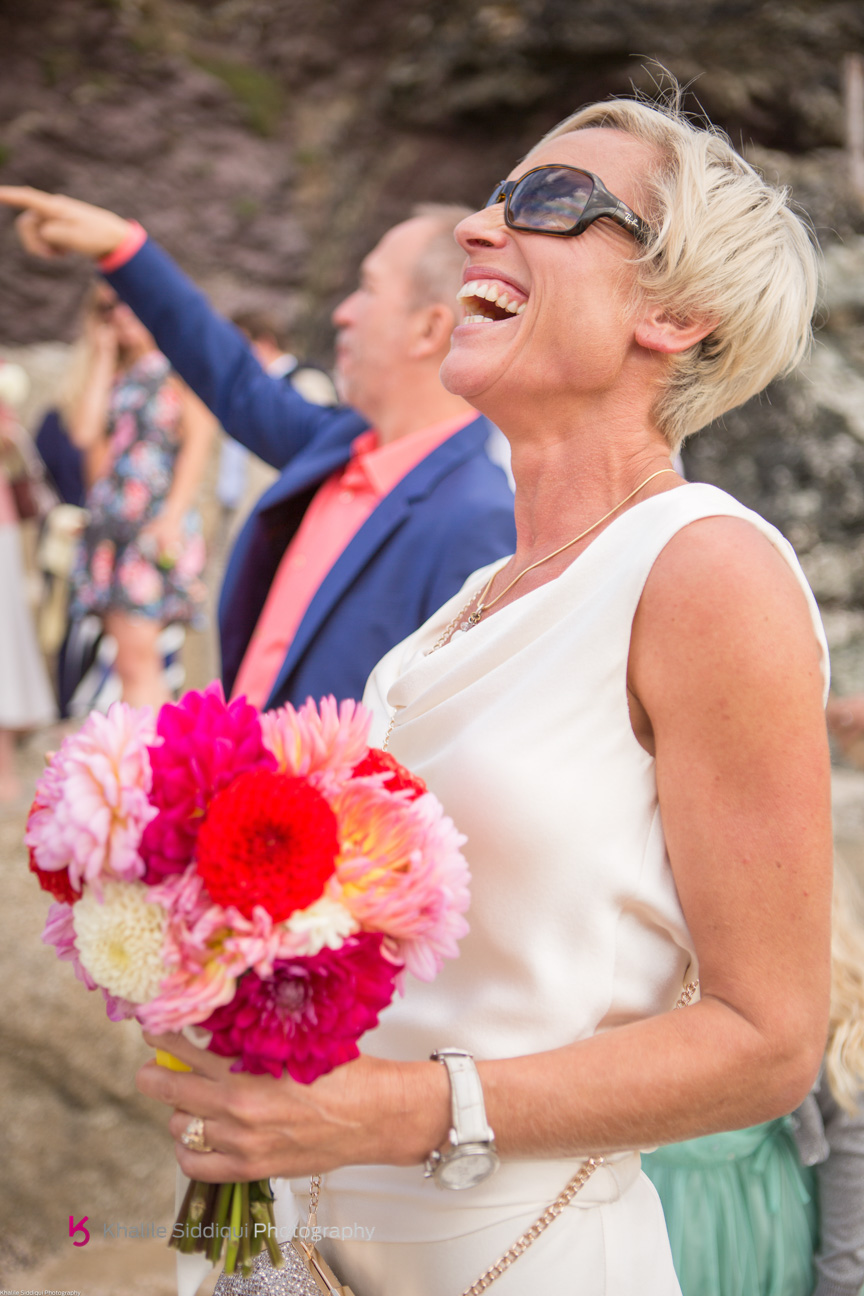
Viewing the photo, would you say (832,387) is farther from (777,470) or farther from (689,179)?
(689,179)

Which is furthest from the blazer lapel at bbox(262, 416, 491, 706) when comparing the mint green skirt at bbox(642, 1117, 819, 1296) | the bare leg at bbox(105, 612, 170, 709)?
the bare leg at bbox(105, 612, 170, 709)

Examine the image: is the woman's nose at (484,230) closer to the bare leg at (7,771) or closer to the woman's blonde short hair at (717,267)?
the woman's blonde short hair at (717,267)

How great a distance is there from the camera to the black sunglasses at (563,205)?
1.35 m

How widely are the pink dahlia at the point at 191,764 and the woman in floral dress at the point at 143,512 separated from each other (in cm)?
476

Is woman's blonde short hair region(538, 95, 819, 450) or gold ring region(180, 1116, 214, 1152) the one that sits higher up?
woman's blonde short hair region(538, 95, 819, 450)

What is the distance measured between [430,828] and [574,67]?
7706 millimetres

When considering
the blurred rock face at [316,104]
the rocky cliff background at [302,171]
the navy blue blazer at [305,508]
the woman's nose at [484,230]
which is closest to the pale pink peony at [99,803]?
the woman's nose at [484,230]

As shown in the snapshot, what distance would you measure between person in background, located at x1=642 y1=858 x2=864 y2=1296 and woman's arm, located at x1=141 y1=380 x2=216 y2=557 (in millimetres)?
4245

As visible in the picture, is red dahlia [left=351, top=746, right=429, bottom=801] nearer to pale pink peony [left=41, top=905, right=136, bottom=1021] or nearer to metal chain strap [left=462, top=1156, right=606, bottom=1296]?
pale pink peony [left=41, top=905, right=136, bottom=1021]

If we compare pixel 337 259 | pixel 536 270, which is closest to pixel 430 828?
pixel 536 270

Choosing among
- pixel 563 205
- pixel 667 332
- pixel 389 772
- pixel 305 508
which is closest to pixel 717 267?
pixel 667 332

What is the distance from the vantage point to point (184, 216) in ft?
29.1

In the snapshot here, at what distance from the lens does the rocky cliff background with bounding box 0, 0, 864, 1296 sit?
3.33m

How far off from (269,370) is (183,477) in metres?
0.91
